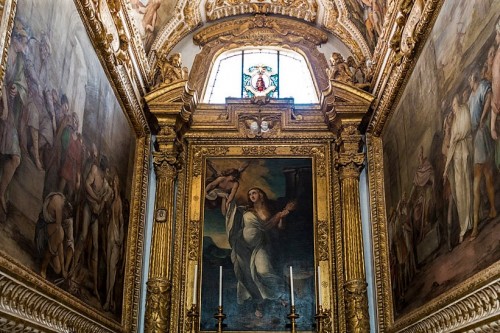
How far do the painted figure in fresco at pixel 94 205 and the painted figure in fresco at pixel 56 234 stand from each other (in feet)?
1.30

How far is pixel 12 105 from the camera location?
506cm

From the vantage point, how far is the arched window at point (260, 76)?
1113 centimetres

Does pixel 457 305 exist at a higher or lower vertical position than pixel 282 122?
lower

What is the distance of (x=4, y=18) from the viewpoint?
15.9 ft

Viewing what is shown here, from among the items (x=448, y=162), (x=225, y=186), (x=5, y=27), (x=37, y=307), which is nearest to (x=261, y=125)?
(x=225, y=186)

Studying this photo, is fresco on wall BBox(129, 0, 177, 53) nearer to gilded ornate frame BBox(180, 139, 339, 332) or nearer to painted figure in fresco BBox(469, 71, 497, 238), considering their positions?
gilded ornate frame BBox(180, 139, 339, 332)

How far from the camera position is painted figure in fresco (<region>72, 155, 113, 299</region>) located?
7090mm

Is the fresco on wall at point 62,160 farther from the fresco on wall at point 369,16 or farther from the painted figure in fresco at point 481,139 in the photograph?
the fresco on wall at point 369,16

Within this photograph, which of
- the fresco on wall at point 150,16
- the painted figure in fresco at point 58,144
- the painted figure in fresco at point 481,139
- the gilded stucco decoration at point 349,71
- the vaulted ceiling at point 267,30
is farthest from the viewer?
the gilded stucco decoration at point 349,71

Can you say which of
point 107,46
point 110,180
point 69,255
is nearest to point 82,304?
point 69,255

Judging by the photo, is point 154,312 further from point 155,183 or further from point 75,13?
point 75,13

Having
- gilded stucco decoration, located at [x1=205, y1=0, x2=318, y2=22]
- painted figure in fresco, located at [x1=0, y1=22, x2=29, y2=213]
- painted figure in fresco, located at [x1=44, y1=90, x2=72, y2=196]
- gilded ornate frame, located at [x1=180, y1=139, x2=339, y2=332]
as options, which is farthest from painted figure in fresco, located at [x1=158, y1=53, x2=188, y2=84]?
painted figure in fresco, located at [x1=0, y1=22, x2=29, y2=213]

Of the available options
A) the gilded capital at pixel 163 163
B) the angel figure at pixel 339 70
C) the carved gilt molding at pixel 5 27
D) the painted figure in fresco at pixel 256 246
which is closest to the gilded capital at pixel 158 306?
the painted figure in fresco at pixel 256 246

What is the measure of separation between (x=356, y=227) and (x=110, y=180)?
3.74 meters
